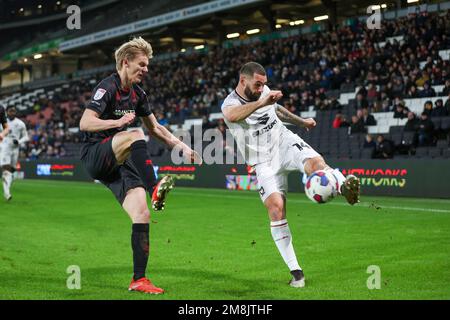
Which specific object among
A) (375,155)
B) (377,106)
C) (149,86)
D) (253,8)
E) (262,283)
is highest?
(253,8)

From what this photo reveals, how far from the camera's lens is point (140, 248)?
663cm


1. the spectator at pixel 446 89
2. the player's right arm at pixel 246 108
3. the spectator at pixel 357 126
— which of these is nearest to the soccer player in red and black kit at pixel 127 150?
the player's right arm at pixel 246 108

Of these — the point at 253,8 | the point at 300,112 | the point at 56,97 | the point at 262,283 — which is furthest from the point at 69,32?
the point at 262,283

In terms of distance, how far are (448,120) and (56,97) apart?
132ft

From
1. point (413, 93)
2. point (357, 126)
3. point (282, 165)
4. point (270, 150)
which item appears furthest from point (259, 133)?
point (413, 93)

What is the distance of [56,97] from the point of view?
5372cm

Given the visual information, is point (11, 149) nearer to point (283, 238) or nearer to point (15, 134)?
point (15, 134)

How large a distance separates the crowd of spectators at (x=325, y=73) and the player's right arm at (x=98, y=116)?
15474 mm

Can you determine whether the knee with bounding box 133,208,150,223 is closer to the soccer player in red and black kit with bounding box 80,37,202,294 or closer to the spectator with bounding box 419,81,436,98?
the soccer player in red and black kit with bounding box 80,37,202,294

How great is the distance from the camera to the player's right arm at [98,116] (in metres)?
6.22

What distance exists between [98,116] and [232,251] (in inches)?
157

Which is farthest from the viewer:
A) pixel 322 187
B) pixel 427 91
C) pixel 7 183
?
pixel 427 91
